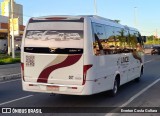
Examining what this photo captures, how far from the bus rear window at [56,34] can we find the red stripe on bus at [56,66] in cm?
34

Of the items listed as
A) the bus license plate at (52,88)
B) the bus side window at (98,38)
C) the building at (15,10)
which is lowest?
the bus license plate at (52,88)

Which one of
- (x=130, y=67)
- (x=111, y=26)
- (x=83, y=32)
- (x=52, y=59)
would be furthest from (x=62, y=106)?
(x=130, y=67)

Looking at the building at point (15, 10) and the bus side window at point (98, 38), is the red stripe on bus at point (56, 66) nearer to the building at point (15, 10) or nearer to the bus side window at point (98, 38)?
the bus side window at point (98, 38)

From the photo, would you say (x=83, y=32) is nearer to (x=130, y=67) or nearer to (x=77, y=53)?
(x=77, y=53)

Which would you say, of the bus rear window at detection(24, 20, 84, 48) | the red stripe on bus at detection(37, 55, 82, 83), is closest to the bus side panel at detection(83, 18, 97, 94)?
the bus rear window at detection(24, 20, 84, 48)

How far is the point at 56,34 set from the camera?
10344 millimetres

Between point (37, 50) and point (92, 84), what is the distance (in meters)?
1.91

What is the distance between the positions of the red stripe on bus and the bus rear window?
0.34 m

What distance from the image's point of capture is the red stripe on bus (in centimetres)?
1008

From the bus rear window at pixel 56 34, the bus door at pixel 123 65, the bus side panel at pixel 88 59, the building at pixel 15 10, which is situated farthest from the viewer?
the building at pixel 15 10

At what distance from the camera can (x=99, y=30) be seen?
36.8 ft

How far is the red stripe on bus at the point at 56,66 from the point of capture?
33.1 feet

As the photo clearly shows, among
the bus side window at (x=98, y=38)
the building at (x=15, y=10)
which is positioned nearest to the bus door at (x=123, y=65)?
the bus side window at (x=98, y=38)

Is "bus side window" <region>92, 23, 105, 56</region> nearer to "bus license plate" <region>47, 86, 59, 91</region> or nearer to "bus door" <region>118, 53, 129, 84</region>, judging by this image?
"bus license plate" <region>47, 86, 59, 91</region>
